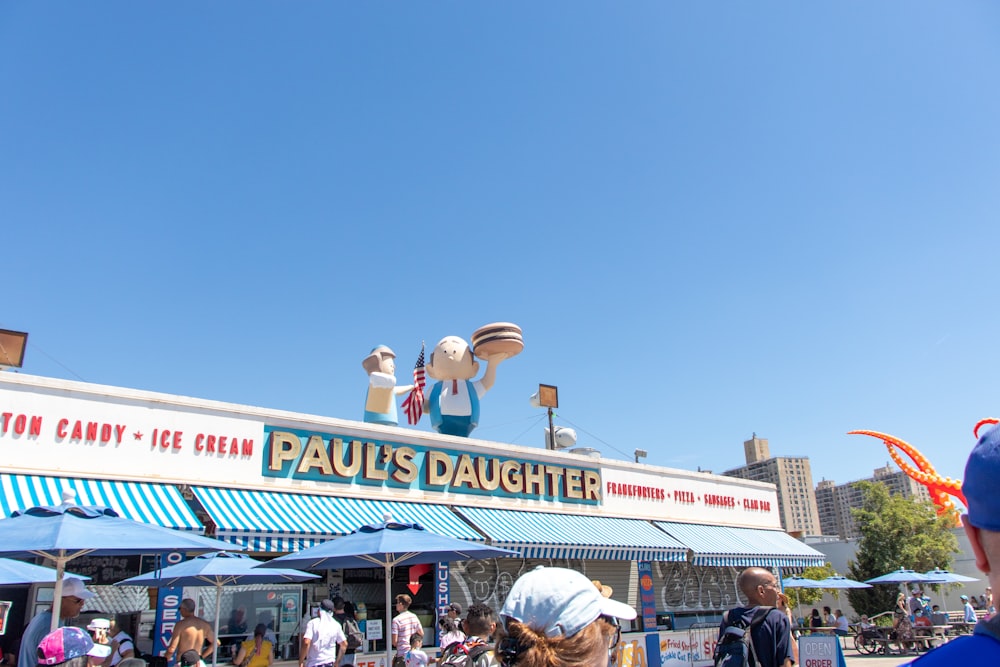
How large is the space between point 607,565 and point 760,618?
14731 mm

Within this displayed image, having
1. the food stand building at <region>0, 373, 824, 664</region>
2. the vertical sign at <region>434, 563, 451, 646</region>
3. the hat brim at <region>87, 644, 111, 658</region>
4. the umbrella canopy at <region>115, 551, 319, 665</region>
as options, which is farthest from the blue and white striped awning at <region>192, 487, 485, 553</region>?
the hat brim at <region>87, 644, 111, 658</region>

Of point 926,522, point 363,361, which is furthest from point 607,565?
point 926,522

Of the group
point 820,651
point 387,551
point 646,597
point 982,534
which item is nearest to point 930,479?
point 820,651

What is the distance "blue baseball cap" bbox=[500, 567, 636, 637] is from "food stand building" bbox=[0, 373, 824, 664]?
10.4 metres

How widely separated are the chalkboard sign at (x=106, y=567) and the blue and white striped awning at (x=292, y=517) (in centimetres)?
148

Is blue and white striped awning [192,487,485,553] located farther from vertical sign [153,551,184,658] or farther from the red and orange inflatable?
the red and orange inflatable

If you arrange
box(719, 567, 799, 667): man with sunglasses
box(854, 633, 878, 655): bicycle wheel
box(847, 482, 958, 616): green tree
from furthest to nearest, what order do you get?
box(847, 482, 958, 616): green tree
box(854, 633, 878, 655): bicycle wheel
box(719, 567, 799, 667): man with sunglasses

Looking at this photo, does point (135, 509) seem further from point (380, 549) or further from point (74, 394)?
point (380, 549)

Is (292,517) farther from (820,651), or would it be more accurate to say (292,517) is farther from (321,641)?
(820,651)

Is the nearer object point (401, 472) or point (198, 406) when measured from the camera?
point (198, 406)

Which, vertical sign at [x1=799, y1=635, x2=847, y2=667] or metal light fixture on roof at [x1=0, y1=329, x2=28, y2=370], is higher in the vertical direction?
metal light fixture on roof at [x1=0, y1=329, x2=28, y2=370]

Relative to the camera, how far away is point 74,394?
12156 mm

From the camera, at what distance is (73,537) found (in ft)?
23.4

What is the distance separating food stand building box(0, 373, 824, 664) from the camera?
11.9m
